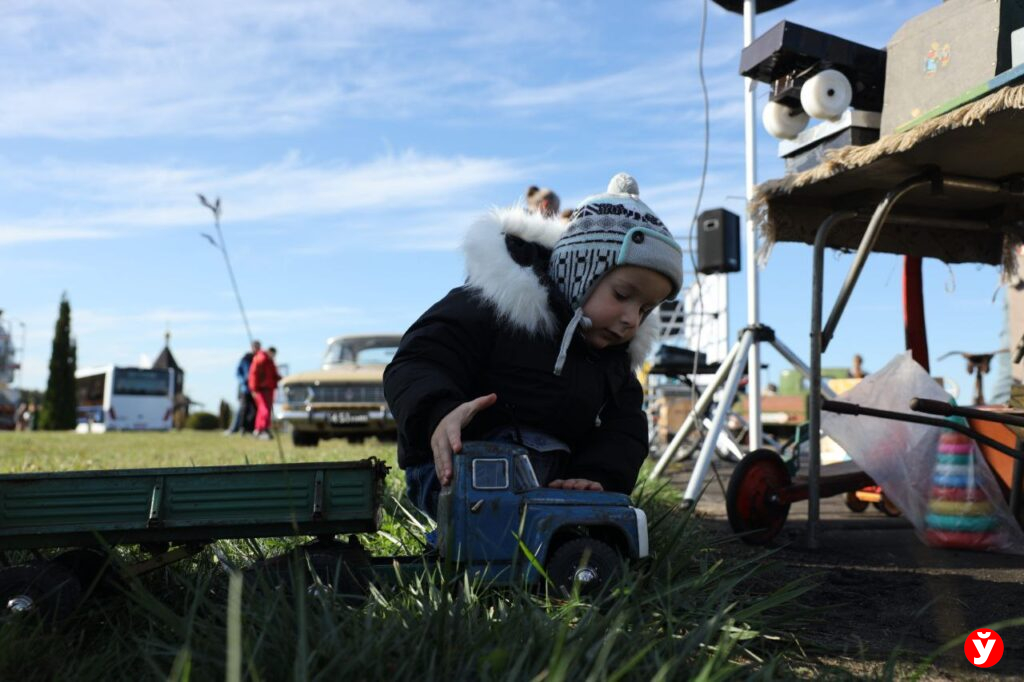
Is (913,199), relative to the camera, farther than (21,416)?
No

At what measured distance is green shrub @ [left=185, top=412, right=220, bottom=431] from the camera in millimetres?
41250

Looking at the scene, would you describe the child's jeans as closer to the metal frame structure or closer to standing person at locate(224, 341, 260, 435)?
the metal frame structure

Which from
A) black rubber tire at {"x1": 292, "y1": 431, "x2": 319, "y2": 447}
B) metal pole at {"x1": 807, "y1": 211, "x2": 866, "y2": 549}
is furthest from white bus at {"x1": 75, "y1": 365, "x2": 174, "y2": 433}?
metal pole at {"x1": 807, "y1": 211, "x2": 866, "y2": 549}

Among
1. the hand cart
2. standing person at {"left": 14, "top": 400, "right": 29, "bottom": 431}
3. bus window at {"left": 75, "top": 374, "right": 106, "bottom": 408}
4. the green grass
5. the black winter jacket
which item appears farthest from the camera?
standing person at {"left": 14, "top": 400, "right": 29, "bottom": 431}

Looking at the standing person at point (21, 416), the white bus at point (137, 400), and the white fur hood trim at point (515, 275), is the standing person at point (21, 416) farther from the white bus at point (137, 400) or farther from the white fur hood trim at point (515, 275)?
the white fur hood trim at point (515, 275)

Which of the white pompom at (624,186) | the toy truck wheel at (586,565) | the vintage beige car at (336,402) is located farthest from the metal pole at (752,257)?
the vintage beige car at (336,402)

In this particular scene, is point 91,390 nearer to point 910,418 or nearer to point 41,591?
point 910,418

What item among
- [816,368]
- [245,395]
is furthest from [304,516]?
[245,395]

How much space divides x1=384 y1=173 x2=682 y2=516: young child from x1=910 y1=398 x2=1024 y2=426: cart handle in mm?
1108

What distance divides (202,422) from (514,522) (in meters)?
41.5

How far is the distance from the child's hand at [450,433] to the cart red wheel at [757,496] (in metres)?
2.00

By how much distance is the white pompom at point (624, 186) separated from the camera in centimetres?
261

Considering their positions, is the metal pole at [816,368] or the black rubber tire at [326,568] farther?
the metal pole at [816,368]

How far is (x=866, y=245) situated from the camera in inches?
149
